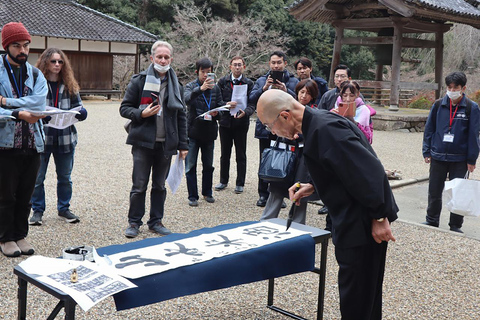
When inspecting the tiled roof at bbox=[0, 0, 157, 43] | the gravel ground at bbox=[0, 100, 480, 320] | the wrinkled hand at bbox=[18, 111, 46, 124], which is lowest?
the gravel ground at bbox=[0, 100, 480, 320]

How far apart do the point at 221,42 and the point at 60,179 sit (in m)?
16.2

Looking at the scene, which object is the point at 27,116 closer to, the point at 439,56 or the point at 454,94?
the point at 454,94

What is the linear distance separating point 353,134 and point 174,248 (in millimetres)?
1176

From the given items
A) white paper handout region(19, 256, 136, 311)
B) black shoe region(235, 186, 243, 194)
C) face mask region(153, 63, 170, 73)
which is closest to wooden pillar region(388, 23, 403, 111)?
black shoe region(235, 186, 243, 194)

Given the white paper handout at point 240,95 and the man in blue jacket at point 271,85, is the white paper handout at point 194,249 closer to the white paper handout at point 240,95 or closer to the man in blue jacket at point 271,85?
the man in blue jacket at point 271,85

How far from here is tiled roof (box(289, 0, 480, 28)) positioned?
14.1m

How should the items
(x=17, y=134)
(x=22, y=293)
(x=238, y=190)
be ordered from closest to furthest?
(x=22, y=293)
(x=17, y=134)
(x=238, y=190)

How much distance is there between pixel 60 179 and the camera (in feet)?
17.4

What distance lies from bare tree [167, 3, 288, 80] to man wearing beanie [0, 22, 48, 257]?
54.3ft

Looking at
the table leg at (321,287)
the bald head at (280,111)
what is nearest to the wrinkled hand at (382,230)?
the bald head at (280,111)

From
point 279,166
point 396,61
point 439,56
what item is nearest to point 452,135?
point 279,166

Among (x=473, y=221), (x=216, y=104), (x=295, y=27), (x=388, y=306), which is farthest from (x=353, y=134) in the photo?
(x=295, y=27)

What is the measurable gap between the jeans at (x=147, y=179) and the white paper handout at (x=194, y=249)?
1.73m

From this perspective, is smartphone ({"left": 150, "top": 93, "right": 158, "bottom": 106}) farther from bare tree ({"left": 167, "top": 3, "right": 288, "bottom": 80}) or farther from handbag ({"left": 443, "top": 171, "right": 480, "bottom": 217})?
bare tree ({"left": 167, "top": 3, "right": 288, "bottom": 80})
